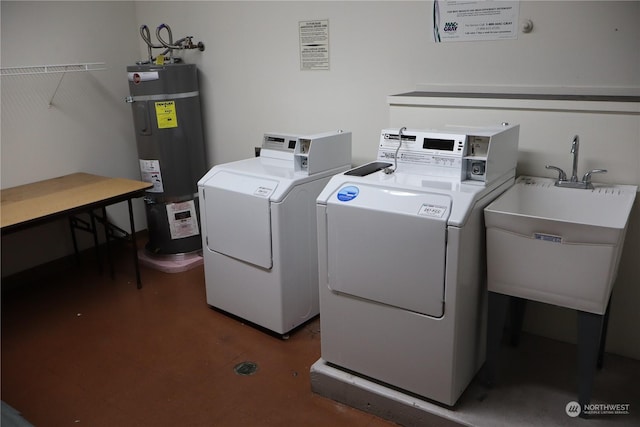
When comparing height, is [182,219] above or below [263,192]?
below

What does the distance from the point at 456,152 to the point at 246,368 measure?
4.89 ft

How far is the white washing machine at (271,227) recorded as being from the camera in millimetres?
2635

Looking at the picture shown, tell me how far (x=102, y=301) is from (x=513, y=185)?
2.66 meters

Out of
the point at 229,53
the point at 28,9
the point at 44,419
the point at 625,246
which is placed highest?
the point at 28,9

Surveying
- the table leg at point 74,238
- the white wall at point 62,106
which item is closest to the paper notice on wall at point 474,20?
the white wall at point 62,106

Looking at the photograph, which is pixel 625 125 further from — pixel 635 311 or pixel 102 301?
pixel 102 301

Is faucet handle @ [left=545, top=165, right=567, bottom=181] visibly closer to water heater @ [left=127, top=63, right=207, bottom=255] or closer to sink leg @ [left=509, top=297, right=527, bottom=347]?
sink leg @ [left=509, top=297, right=527, bottom=347]

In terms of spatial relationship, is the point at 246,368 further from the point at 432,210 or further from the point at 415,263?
the point at 432,210

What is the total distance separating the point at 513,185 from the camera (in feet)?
7.81

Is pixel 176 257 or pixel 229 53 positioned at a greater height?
pixel 229 53

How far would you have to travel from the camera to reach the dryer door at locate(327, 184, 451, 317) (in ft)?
6.32

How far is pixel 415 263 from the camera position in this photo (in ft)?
6.45

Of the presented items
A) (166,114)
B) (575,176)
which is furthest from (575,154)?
(166,114)

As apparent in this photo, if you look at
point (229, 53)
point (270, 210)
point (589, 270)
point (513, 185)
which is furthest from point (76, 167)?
point (589, 270)
